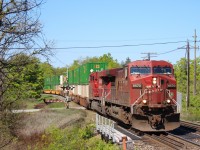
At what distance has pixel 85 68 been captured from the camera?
3662cm

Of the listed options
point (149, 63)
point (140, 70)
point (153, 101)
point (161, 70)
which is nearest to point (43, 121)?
point (140, 70)

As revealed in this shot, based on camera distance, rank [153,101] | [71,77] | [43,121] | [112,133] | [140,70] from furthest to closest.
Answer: [71,77] → [43,121] → [140,70] → [153,101] → [112,133]

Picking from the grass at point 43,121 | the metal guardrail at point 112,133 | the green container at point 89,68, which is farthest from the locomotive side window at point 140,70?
the green container at point 89,68

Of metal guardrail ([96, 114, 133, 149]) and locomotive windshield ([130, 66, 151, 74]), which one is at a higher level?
locomotive windshield ([130, 66, 151, 74])

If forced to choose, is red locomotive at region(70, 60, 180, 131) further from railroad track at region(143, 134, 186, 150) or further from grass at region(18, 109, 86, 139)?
grass at region(18, 109, 86, 139)

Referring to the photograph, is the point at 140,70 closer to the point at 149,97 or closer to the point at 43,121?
the point at 149,97

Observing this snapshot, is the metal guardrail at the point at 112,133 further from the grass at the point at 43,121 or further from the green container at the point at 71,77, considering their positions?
the green container at the point at 71,77

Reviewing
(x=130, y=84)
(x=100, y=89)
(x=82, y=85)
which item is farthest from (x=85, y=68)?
(x=130, y=84)

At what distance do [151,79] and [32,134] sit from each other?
1249 centimetres

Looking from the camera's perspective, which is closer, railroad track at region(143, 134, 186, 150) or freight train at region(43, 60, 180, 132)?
railroad track at region(143, 134, 186, 150)

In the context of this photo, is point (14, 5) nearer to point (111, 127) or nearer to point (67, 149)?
point (67, 149)

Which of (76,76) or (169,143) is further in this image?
(76,76)

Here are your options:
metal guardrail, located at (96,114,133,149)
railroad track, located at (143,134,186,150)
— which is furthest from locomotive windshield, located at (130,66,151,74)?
railroad track, located at (143,134,186,150)

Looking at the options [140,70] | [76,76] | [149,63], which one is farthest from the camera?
[76,76]
